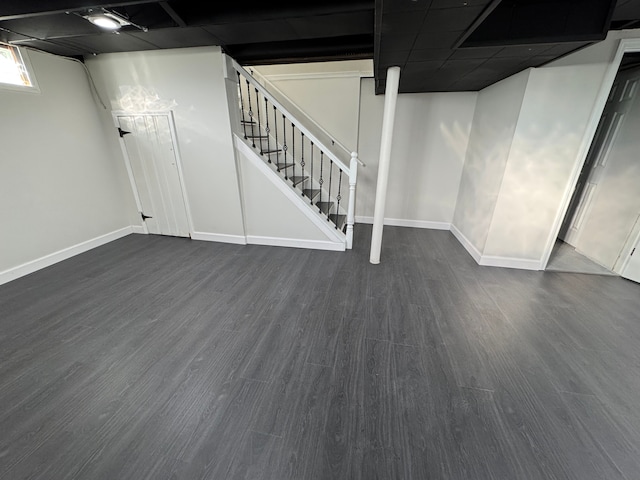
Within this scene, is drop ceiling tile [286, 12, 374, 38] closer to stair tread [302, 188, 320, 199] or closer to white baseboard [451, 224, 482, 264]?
stair tread [302, 188, 320, 199]

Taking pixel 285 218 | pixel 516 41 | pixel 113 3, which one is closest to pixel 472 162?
pixel 516 41

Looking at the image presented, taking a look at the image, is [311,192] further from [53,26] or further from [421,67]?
[53,26]

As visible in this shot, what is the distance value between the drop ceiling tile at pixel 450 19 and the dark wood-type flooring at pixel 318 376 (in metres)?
2.22

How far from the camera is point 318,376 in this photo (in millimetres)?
1707

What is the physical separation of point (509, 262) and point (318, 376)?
9.42 feet

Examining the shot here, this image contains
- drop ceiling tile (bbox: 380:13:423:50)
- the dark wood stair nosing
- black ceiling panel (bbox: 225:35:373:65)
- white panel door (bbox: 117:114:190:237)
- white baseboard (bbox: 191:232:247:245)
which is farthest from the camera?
the dark wood stair nosing

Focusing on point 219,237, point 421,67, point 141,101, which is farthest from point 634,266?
point 141,101

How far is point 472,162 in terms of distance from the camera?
3.83m

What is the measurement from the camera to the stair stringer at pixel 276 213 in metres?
3.40

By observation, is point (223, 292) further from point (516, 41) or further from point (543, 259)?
point (543, 259)

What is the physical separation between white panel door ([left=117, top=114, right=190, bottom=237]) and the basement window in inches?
34.4

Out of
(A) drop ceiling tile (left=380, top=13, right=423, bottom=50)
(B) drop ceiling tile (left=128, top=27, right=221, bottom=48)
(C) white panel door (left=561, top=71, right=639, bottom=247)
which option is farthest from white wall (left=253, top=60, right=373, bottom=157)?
(C) white panel door (left=561, top=71, right=639, bottom=247)

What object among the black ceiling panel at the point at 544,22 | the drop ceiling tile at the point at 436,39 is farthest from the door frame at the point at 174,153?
the black ceiling panel at the point at 544,22

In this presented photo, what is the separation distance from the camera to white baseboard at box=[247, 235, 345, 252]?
3594 mm
